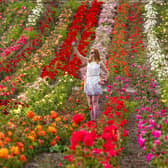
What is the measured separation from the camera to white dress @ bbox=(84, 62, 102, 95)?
8102mm

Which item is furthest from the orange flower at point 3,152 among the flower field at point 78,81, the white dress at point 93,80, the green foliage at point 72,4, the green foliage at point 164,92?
the green foliage at point 72,4

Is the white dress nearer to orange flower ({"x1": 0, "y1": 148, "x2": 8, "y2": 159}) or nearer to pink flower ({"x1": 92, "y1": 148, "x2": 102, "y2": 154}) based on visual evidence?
pink flower ({"x1": 92, "y1": 148, "x2": 102, "y2": 154})

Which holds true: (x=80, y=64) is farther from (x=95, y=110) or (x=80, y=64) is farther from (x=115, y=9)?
(x=115, y=9)

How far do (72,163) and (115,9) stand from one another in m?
12.4

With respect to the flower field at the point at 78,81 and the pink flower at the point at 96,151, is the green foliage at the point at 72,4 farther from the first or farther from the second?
the pink flower at the point at 96,151

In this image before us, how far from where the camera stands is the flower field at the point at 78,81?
5.55 metres

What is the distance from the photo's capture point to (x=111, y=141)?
5.29m

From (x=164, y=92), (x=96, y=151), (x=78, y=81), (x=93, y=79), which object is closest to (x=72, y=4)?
(x=78, y=81)

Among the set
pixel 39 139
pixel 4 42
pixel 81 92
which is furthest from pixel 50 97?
pixel 4 42

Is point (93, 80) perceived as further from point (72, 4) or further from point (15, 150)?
point (72, 4)

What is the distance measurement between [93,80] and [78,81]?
2801 mm

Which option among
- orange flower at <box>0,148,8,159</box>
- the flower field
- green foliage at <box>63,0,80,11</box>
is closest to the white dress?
the flower field

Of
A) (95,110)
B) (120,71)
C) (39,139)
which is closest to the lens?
(39,139)

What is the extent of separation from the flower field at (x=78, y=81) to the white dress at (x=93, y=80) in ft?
1.28
